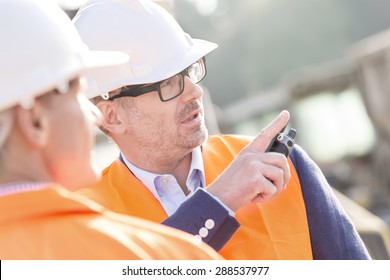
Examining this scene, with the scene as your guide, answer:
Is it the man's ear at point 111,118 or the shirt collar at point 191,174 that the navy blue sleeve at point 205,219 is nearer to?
the shirt collar at point 191,174

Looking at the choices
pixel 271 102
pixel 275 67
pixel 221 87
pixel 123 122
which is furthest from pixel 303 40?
pixel 123 122

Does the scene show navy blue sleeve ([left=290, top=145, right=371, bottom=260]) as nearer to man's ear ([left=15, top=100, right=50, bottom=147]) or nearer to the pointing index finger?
the pointing index finger

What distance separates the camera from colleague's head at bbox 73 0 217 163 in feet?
9.02

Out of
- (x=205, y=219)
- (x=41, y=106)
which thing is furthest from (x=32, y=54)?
(x=205, y=219)

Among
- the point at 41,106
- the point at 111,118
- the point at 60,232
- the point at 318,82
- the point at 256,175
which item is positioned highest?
the point at 41,106

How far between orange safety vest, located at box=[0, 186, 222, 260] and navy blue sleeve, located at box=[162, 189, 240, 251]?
0.80 m

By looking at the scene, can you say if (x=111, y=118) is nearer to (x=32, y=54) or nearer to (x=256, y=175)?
(x=256, y=175)

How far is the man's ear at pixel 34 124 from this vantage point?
1.52m

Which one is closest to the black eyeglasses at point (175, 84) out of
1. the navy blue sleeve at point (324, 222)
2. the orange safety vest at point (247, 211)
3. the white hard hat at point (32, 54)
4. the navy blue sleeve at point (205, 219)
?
the orange safety vest at point (247, 211)

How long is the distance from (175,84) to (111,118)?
27 centimetres

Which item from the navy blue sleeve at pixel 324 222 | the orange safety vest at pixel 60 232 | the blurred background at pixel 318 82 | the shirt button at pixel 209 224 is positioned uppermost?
the orange safety vest at pixel 60 232

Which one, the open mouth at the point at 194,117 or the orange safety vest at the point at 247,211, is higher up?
the open mouth at the point at 194,117

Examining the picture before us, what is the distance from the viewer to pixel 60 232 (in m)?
1.47

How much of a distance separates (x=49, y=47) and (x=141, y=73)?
3.82ft
